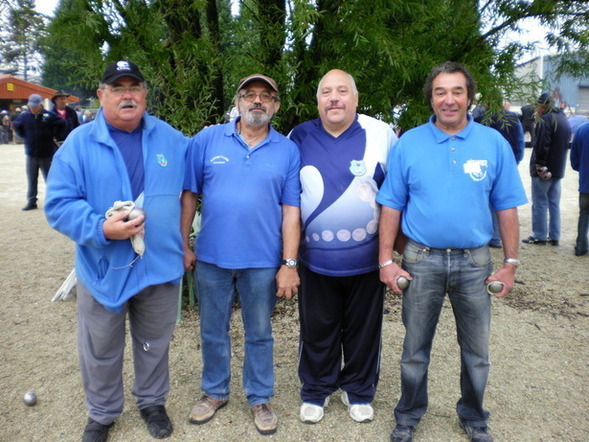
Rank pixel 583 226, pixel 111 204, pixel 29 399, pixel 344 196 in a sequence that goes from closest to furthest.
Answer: pixel 111 204, pixel 344 196, pixel 29 399, pixel 583 226

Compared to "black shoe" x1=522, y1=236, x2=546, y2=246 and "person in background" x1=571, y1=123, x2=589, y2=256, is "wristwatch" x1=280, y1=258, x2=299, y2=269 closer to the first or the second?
"person in background" x1=571, y1=123, x2=589, y2=256

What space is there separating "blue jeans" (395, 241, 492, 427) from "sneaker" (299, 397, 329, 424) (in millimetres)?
474

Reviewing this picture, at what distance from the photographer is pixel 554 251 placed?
700 centimetres

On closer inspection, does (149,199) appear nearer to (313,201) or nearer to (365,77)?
(313,201)

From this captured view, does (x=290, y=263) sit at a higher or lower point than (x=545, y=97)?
lower

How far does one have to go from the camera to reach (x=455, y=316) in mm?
2795

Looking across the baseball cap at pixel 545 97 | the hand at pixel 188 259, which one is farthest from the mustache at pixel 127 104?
the baseball cap at pixel 545 97

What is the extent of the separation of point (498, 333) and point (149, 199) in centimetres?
326

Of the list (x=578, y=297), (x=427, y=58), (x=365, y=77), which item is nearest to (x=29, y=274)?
(x=365, y=77)

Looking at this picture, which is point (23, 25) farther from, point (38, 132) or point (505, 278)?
point (38, 132)

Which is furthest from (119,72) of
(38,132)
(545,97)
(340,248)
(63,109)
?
(63,109)

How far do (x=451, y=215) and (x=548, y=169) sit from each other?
5.30 metres

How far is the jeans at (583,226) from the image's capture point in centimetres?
668

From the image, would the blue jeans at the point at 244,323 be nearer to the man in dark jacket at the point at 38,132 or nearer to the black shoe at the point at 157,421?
the black shoe at the point at 157,421
